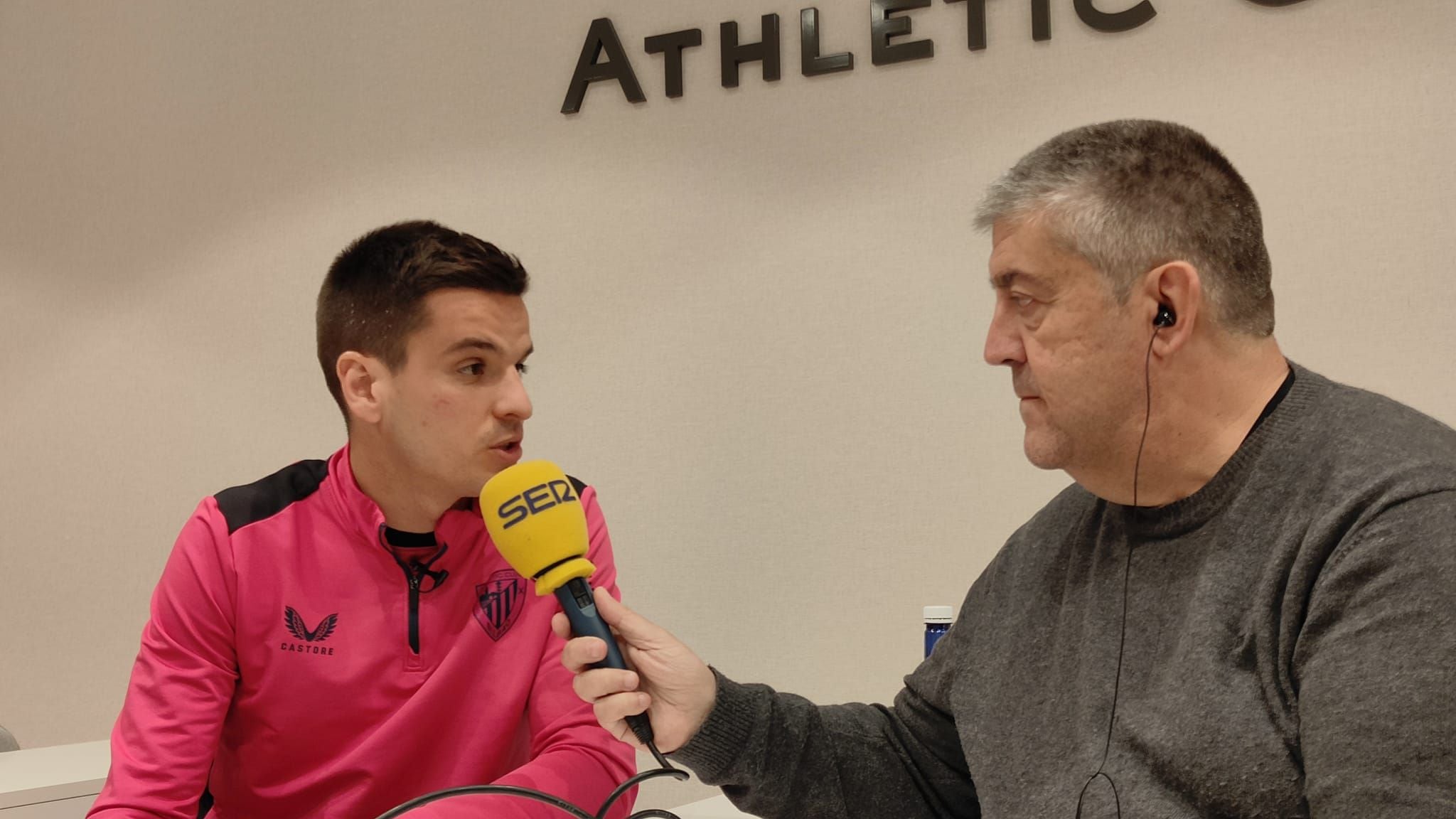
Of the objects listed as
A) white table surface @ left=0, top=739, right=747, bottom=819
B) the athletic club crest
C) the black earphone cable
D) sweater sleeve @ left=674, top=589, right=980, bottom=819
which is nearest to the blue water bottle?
white table surface @ left=0, top=739, right=747, bottom=819

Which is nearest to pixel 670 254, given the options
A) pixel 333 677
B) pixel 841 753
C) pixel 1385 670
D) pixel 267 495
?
pixel 267 495

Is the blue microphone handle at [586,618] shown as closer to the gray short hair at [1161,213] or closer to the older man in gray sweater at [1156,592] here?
the older man in gray sweater at [1156,592]

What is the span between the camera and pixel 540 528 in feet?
4.30

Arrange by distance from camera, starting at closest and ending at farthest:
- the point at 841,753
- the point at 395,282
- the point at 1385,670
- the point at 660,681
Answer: the point at 1385,670 → the point at 660,681 → the point at 841,753 → the point at 395,282

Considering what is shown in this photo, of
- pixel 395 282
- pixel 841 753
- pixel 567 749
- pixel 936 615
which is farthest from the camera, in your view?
pixel 936 615

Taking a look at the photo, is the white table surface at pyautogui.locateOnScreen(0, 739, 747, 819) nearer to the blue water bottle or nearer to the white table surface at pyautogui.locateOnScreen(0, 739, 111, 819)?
the white table surface at pyautogui.locateOnScreen(0, 739, 111, 819)

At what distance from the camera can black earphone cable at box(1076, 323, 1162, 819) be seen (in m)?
1.24

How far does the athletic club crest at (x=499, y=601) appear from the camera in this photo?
1.87 metres

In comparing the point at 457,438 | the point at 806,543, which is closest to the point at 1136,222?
the point at 457,438

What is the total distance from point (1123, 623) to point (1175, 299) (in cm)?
35

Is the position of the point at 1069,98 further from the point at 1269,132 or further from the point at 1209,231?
the point at 1209,231

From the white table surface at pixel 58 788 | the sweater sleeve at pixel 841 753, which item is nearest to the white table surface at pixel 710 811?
the white table surface at pixel 58 788

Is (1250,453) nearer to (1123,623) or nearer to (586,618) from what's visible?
(1123,623)

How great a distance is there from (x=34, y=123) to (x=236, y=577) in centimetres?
278
